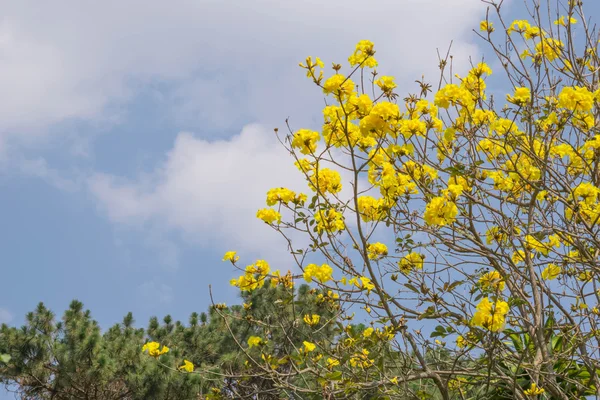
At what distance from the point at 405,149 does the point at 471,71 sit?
87cm

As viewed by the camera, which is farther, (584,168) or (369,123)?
(584,168)

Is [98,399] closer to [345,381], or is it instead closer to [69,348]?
[69,348]

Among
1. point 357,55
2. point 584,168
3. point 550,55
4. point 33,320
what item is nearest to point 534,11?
point 550,55

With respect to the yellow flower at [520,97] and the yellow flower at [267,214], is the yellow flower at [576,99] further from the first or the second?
the yellow flower at [267,214]

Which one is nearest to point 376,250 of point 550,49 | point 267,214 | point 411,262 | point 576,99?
point 411,262

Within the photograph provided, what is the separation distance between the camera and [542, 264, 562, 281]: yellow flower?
12.5ft

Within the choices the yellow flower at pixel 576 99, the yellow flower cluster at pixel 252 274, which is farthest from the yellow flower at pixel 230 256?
the yellow flower at pixel 576 99

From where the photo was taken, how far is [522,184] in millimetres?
3621

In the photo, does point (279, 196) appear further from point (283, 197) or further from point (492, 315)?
point (492, 315)

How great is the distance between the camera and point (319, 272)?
316 centimetres

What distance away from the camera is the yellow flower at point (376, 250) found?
11.7ft

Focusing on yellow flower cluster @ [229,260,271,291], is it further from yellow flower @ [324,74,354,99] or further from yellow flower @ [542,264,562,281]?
yellow flower @ [542,264,562,281]

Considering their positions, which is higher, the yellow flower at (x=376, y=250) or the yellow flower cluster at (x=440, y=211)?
the yellow flower at (x=376, y=250)

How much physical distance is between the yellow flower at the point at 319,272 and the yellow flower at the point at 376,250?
47 cm
